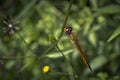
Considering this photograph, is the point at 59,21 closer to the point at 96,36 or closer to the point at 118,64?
the point at 96,36

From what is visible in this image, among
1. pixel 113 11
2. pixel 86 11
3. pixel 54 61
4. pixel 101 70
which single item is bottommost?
pixel 101 70

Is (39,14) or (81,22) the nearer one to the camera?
(81,22)

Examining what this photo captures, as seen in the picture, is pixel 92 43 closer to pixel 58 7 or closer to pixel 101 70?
pixel 101 70

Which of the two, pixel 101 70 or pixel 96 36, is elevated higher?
pixel 96 36

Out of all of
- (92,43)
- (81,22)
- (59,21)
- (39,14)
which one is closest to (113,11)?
(92,43)

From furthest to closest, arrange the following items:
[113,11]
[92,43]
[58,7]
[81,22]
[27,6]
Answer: [58,7], [27,6], [81,22], [92,43], [113,11]

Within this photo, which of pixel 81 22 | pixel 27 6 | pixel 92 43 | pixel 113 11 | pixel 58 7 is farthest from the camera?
pixel 58 7

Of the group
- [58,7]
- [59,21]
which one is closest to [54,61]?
[59,21]
